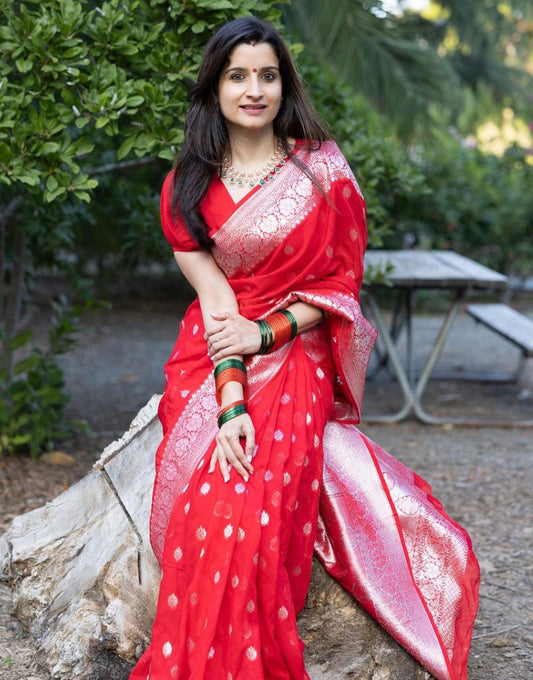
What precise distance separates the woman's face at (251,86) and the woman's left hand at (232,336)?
524 mm

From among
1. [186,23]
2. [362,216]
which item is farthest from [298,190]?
[186,23]

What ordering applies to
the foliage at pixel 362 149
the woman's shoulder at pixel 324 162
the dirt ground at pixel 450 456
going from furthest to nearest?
the foliage at pixel 362 149, the dirt ground at pixel 450 456, the woman's shoulder at pixel 324 162

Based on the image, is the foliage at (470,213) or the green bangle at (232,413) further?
the foliage at (470,213)

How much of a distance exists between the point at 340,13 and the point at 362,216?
4.12m

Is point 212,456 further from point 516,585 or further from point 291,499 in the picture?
point 516,585

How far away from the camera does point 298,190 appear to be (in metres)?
2.47

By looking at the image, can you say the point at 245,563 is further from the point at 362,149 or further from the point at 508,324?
the point at 508,324

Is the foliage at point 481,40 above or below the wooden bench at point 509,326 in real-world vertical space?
above

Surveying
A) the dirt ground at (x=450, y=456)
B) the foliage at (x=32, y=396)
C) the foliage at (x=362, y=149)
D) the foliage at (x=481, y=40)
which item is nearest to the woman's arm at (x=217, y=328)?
the dirt ground at (x=450, y=456)

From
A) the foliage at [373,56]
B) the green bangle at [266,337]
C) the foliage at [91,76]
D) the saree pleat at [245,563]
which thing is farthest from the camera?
the foliage at [373,56]

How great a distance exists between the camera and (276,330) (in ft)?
7.94

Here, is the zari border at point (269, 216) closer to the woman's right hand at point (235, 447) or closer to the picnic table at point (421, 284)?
the woman's right hand at point (235, 447)

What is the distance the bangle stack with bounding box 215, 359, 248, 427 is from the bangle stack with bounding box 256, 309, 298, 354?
85 millimetres

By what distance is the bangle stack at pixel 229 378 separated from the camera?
2.30m
